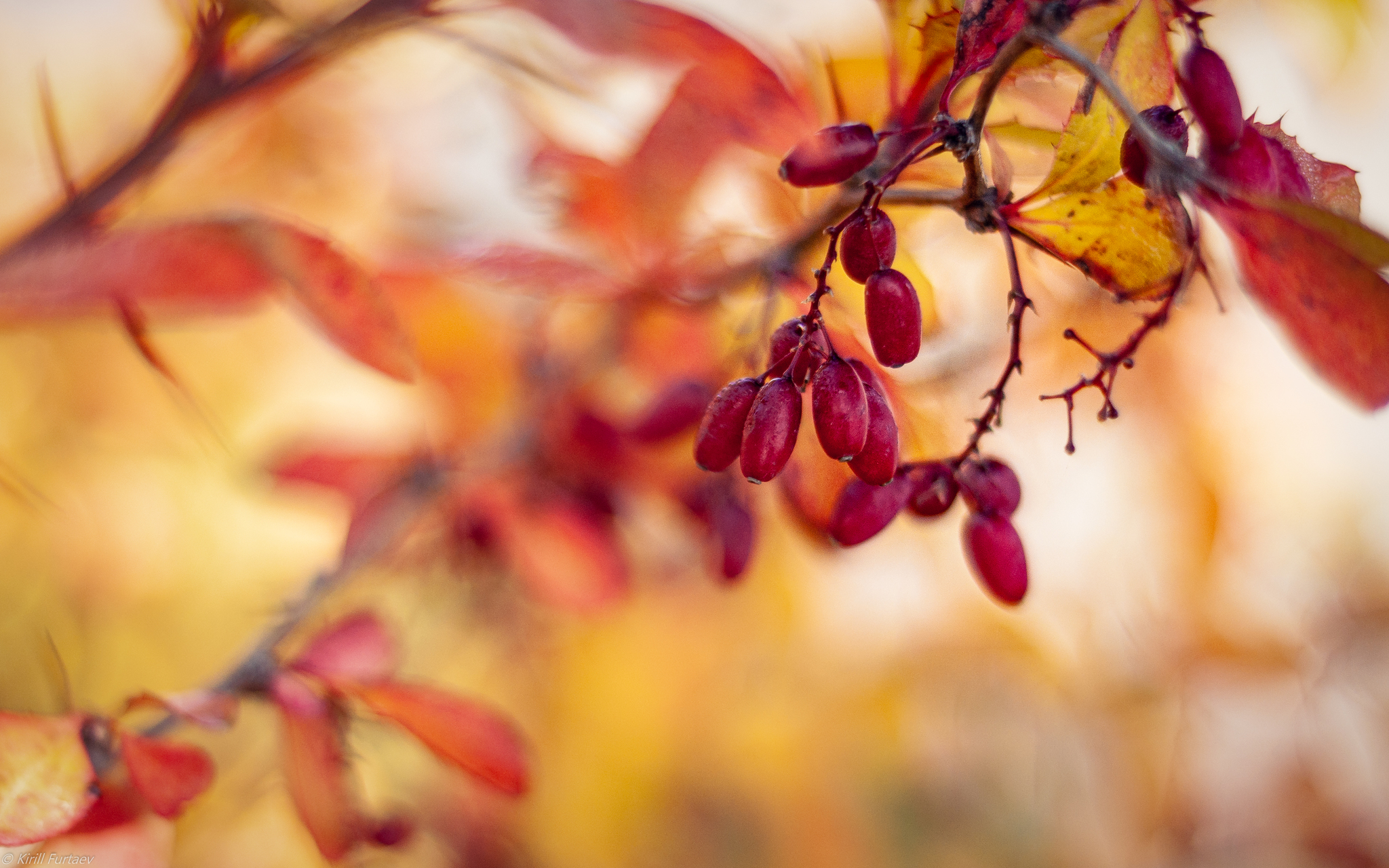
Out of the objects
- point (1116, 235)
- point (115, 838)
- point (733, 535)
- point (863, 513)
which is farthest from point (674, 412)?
point (115, 838)

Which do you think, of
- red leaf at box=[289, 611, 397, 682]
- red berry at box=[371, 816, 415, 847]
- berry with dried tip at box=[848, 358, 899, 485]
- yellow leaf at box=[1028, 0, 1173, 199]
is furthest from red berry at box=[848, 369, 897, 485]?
red berry at box=[371, 816, 415, 847]

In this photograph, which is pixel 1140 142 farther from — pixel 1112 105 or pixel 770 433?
pixel 770 433

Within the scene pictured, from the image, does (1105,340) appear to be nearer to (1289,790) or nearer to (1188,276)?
(1188,276)

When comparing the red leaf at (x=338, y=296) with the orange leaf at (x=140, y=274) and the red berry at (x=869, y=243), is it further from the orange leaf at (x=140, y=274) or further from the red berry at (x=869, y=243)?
the red berry at (x=869, y=243)

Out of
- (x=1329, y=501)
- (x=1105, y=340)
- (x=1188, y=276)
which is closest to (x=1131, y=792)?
(x=1329, y=501)

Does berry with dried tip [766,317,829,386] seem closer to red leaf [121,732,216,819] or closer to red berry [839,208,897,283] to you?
red berry [839,208,897,283]
